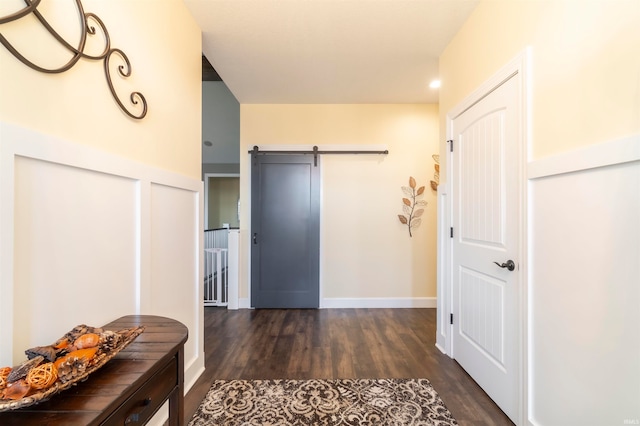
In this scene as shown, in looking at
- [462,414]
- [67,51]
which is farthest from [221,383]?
[67,51]

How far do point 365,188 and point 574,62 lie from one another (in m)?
2.50

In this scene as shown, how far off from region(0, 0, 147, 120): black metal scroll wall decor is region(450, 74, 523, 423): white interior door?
6.75ft

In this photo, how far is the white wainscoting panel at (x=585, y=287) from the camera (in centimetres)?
100

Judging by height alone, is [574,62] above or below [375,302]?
above

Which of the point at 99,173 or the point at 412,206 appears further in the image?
the point at 412,206

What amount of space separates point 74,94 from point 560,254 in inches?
86.0

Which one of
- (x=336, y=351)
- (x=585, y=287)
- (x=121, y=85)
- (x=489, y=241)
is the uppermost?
(x=121, y=85)

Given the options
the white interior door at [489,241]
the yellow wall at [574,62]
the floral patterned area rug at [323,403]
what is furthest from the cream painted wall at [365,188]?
the yellow wall at [574,62]

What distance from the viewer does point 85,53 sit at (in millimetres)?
1079

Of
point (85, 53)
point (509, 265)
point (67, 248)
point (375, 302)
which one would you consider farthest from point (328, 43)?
point (375, 302)

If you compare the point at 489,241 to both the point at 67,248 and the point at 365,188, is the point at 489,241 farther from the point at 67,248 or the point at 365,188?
the point at 67,248

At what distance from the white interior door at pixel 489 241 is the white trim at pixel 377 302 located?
1312mm

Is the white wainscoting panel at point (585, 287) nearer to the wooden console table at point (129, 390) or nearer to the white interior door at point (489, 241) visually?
the white interior door at point (489, 241)

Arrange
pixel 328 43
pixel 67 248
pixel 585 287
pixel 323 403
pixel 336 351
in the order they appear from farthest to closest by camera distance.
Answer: pixel 336 351, pixel 328 43, pixel 323 403, pixel 585 287, pixel 67 248
